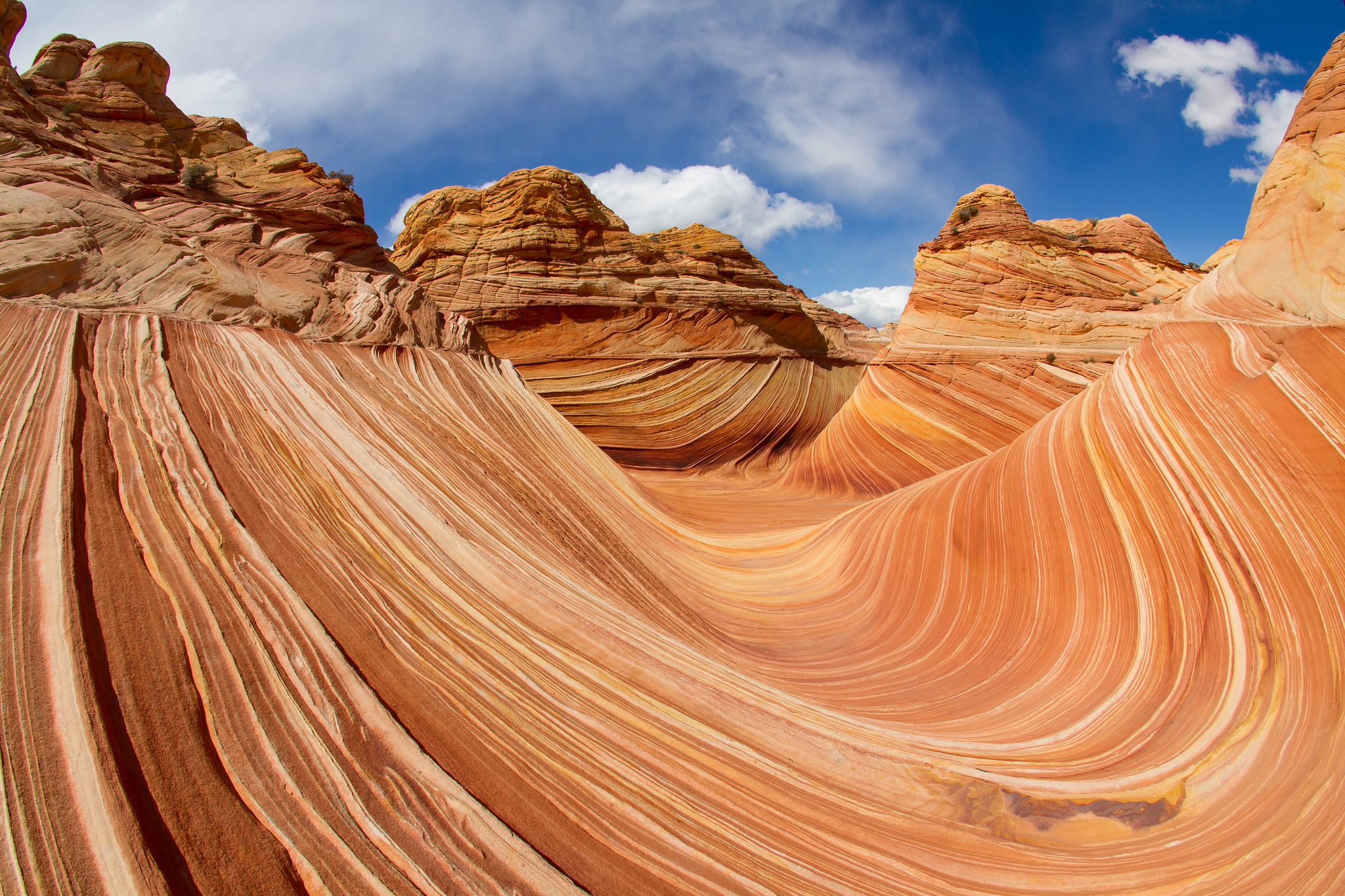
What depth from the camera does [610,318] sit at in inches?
456

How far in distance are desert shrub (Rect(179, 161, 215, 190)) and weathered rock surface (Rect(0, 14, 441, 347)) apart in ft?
0.10

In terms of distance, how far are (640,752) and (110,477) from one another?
88.3 inches

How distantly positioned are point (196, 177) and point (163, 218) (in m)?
1.40

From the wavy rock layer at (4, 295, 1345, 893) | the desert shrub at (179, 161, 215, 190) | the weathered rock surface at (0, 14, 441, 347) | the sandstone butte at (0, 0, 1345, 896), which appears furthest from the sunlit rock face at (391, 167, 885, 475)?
the wavy rock layer at (4, 295, 1345, 893)

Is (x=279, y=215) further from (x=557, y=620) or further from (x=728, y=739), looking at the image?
(x=728, y=739)

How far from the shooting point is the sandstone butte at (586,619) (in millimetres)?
1661

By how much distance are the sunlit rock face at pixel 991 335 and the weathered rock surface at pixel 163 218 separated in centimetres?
656

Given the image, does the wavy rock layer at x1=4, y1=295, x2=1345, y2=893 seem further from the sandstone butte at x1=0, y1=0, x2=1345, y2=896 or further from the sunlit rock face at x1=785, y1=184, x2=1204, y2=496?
the sunlit rock face at x1=785, y1=184, x2=1204, y2=496

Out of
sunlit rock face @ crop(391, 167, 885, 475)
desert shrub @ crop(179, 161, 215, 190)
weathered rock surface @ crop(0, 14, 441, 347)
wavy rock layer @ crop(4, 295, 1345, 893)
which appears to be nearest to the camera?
wavy rock layer @ crop(4, 295, 1345, 893)

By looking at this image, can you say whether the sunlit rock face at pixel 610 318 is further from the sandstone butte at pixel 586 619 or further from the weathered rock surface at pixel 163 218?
the sandstone butte at pixel 586 619

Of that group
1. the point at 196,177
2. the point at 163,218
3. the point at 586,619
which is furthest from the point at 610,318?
the point at 586,619

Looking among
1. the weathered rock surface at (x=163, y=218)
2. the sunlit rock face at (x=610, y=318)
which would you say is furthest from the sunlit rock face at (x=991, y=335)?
the weathered rock surface at (x=163, y=218)

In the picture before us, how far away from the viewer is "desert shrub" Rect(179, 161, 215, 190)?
6624mm

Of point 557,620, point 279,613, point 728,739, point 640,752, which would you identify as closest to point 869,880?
point 728,739
